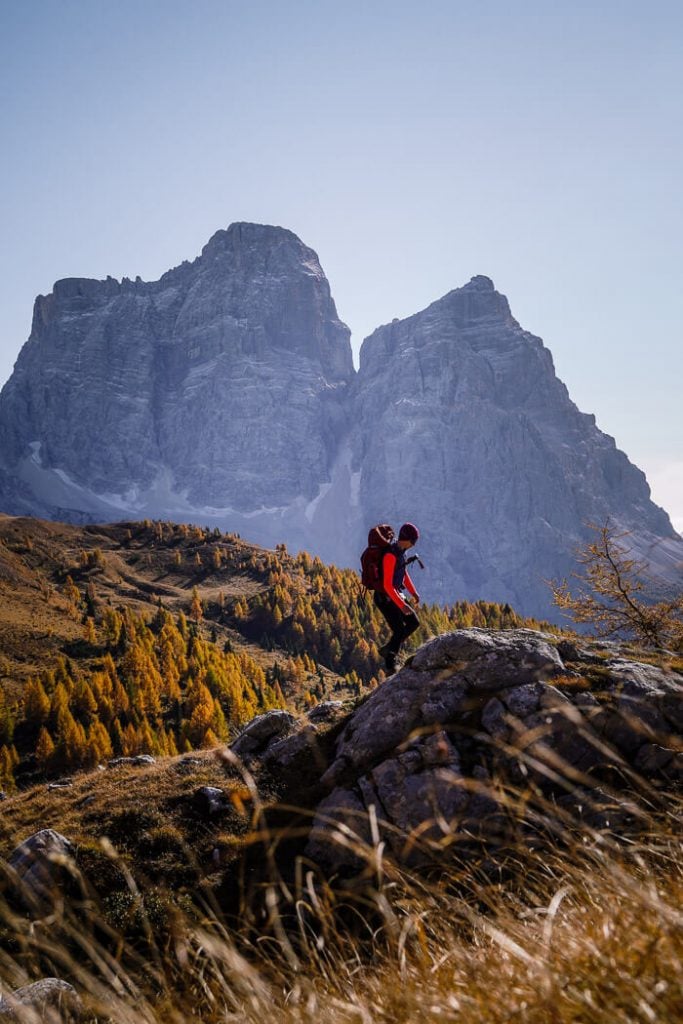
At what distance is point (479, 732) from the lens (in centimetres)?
998

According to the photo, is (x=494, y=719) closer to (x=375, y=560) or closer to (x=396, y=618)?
(x=396, y=618)

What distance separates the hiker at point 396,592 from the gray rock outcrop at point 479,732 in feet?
2.81

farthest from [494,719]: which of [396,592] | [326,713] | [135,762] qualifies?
[135,762]

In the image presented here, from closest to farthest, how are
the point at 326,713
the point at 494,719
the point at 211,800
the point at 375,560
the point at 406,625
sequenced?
the point at 494,719, the point at 211,800, the point at 375,560, the point at 406,625, the point at 326,713

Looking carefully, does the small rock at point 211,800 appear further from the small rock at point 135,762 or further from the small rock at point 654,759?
the small rock at point 654,759

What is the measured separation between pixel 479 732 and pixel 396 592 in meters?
5.24

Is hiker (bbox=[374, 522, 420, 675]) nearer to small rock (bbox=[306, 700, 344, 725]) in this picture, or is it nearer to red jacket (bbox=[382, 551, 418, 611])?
red jacket (bbox=[382, 551, 418, 611])

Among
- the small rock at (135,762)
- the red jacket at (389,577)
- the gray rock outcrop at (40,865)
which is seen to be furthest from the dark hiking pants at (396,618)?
the small rock at (135,762)

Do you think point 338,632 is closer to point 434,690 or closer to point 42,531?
point 42,531

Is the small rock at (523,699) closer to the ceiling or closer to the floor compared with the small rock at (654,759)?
closer to the ceiling

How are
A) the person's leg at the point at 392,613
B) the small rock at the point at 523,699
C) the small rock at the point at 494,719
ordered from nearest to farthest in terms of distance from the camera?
the small rock at the point at 494,719 < the small rock at the point at 523,699 < the person's leg at the point at 392,613

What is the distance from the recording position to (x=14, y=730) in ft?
287

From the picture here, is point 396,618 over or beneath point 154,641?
beneath

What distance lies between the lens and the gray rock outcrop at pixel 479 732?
10.6 m
